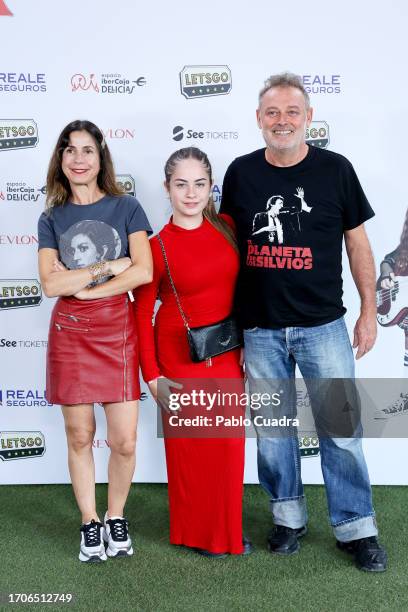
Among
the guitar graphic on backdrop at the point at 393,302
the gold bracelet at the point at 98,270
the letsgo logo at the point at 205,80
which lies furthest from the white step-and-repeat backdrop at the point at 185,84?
the gold bracelet at the point at 98,270

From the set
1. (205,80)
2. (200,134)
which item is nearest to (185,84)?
(205,80)

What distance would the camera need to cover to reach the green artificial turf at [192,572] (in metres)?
2.45

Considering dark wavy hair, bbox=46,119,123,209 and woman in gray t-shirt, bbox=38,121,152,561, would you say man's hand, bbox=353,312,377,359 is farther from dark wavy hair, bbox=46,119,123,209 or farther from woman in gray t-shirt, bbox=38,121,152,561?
dark wavy hair, bbox=46,119,123,209

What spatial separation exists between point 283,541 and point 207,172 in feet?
4.93

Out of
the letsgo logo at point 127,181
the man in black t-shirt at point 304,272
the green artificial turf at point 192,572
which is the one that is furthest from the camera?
the letsgo logo at point 127,181

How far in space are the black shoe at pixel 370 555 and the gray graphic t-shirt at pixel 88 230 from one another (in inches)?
57.6

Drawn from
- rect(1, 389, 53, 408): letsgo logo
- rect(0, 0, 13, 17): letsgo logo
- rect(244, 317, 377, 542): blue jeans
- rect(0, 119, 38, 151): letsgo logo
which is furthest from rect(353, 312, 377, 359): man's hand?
rect(0, 0, 13, 17): letsgo logo

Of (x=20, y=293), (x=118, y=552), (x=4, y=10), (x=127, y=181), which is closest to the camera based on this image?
(x=118, y=552)

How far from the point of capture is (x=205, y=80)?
3.24 meters

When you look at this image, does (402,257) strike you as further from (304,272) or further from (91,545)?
(91,545)

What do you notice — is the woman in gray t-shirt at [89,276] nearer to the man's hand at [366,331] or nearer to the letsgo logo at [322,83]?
the man's hand at [366,331]

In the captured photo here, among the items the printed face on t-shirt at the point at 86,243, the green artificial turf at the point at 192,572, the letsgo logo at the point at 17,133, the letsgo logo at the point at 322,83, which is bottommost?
the green artificial turf at the point at 192,572

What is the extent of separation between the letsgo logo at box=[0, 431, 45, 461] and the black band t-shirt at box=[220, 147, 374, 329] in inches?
61.9

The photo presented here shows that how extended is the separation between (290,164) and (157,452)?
→ 1763 millimetres
